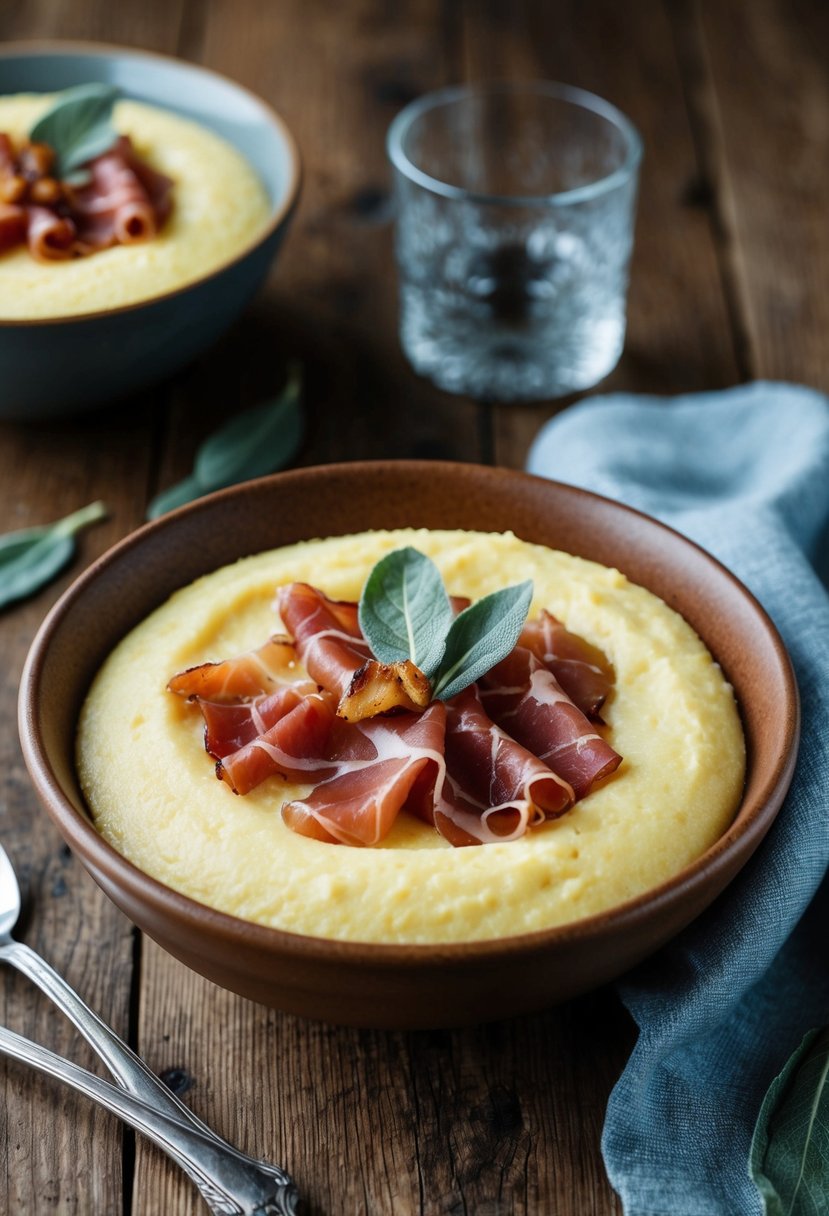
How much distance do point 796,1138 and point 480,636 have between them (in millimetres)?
1047

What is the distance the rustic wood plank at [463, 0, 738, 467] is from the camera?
443 cm

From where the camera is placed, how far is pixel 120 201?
13.0 ft

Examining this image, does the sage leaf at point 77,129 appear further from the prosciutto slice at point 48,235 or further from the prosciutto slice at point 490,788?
the prosciutto slice at point 490,788

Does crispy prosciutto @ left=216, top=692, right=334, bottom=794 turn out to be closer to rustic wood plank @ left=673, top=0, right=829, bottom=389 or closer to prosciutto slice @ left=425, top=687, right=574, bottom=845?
prosciutto slice @ left=425, top=687, right=574, bottom=845

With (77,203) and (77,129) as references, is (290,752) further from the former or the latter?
(77,129)

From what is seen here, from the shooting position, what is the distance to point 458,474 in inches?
125

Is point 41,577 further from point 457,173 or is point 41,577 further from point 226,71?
point 226,71

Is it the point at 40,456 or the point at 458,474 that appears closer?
the point at 458,474

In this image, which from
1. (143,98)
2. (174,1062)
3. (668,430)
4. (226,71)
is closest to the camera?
(174,1062)

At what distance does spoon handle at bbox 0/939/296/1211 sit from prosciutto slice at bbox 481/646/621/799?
0.86 m

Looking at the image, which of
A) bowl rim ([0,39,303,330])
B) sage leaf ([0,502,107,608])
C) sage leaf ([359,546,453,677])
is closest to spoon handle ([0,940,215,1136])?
sage leaf ([359,546,453,677])

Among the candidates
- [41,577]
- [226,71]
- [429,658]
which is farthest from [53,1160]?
[226,71]

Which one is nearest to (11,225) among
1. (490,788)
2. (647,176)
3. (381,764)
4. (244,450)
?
(244,450)

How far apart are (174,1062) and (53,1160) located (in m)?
0.27
